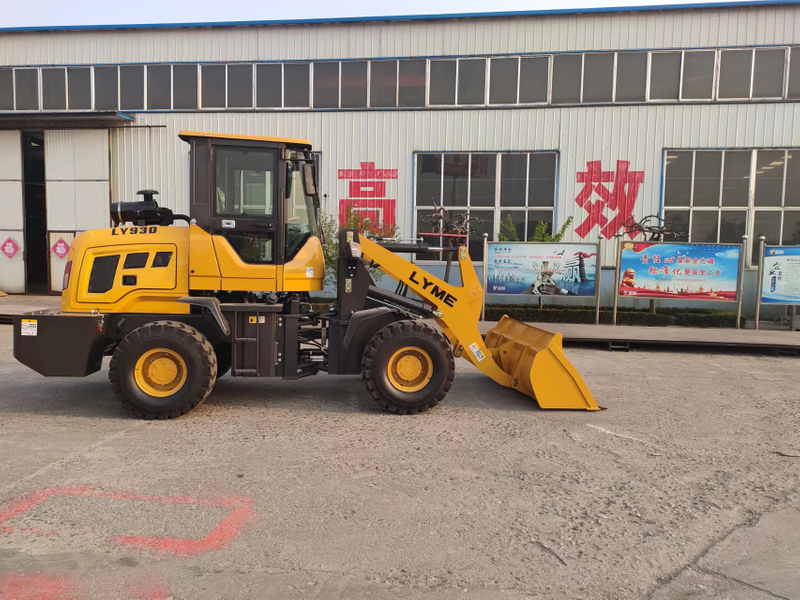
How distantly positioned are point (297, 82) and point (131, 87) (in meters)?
5.59

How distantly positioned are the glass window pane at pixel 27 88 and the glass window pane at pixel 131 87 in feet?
10.1

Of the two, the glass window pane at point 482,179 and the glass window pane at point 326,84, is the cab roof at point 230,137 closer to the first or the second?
the glass window pane at point 482,179

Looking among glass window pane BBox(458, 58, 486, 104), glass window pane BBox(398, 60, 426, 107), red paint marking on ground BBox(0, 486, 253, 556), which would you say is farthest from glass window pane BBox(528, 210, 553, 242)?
red paint marking on ground BBox(0, 486, 253, 556)

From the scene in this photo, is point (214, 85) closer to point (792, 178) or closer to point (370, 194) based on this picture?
point (370, 194)

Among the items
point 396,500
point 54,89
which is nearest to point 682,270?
point 396,500

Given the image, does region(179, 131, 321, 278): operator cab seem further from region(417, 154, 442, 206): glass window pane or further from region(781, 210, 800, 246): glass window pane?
region(781, 210, 800, 246): glass window pane

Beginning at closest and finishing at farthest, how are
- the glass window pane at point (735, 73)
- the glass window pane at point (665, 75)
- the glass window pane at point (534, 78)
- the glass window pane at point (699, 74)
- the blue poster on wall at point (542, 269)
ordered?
the blue poster on wall at point (542, 269) < the glass window pane at point (735, 73) < the glass window pane at point (699, 74) < the glass window pane at point (665, 75) < the glass window pane at point (534, 78)

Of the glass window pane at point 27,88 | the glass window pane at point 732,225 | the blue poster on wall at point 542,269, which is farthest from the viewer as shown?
the glass window pane at point 27,88

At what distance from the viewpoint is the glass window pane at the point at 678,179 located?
53.1 ft

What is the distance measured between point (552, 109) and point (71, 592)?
1655 cm

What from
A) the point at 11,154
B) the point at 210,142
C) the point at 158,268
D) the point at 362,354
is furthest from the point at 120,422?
the point at 11,154

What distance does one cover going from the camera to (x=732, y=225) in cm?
1630

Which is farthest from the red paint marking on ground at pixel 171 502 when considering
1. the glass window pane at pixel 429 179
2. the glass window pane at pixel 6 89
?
the glass window pane at pixel 6 89

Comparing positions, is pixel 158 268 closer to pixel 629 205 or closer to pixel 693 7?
pixel 629 205
